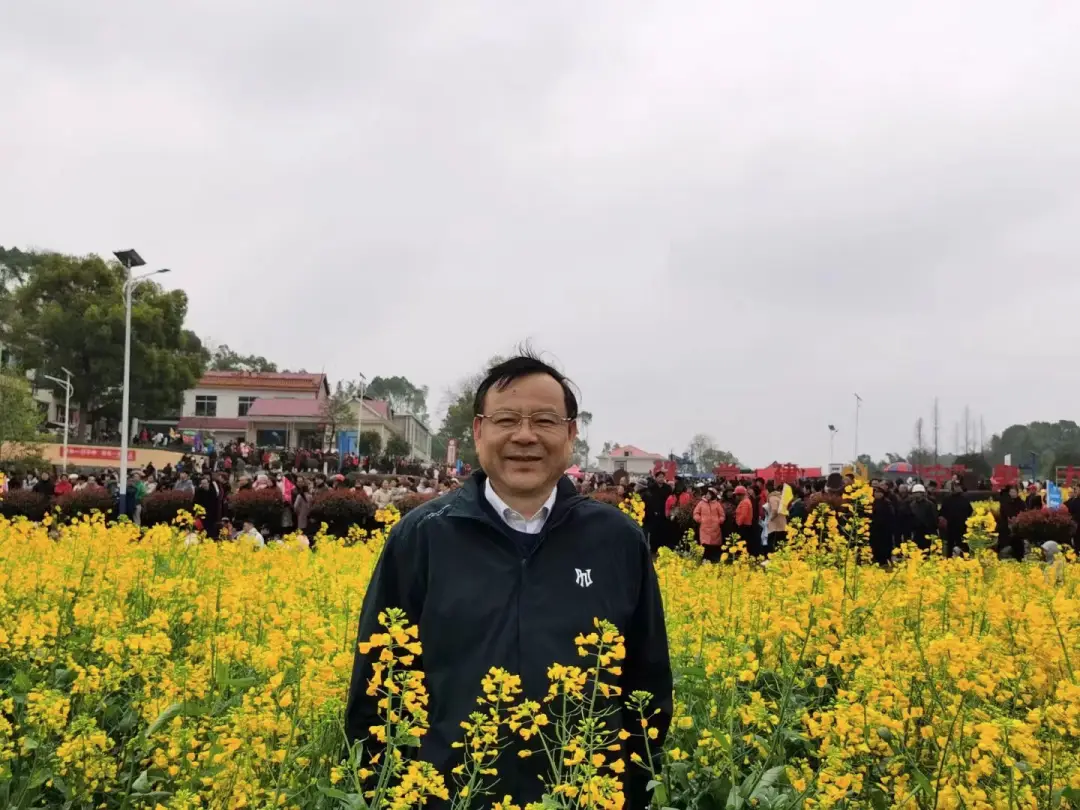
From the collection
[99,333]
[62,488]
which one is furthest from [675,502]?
[99,333]

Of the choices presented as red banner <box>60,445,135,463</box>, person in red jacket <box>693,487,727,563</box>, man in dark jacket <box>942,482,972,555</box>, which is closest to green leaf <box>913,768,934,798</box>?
person in red jacket <box>693,487,727,563</box>

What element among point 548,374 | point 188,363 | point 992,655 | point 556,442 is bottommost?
point 992,655

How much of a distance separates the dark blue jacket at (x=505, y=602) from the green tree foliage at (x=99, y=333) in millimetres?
52372

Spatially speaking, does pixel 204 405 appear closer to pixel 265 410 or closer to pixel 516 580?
pixel 265 410

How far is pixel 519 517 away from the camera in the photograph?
2.40 meters

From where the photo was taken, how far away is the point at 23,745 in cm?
299

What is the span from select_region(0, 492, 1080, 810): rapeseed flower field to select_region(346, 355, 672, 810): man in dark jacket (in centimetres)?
6

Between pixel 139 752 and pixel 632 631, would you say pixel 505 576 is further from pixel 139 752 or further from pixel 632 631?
pixel 139 752

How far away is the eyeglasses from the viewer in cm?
242

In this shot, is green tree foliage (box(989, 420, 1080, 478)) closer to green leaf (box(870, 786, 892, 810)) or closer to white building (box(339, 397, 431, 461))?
white building (box(339, 397, 431, 461))

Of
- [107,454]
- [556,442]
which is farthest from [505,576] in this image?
[107,454]

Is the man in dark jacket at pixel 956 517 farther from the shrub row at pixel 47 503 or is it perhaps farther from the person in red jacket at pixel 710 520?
the shrub row at pixel 47 503

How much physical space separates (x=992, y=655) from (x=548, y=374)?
1.60 meters

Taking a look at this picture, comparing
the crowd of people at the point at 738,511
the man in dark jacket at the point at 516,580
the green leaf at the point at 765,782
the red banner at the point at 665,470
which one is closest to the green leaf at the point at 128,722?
the man in dark jacket at the point at 516,580
